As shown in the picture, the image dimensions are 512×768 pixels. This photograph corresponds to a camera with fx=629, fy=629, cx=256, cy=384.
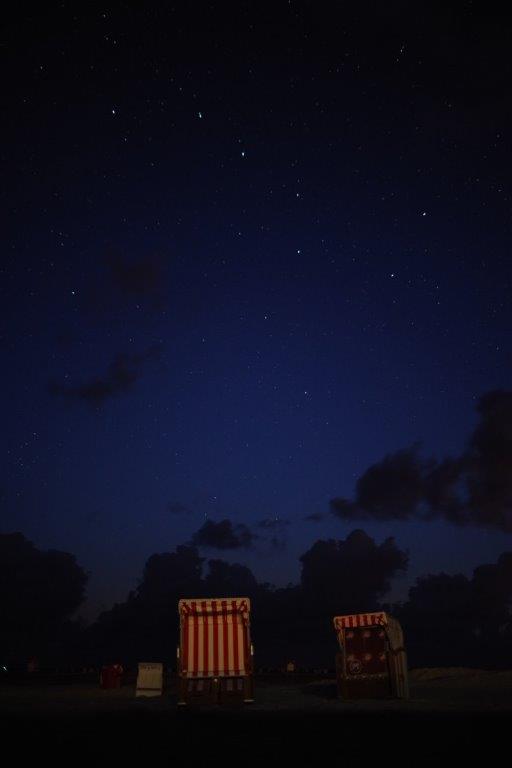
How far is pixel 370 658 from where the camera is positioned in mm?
18031

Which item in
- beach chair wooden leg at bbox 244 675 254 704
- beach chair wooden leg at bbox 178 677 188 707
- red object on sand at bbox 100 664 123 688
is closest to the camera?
beach chair wooden leg at bbox 178 677 188 707

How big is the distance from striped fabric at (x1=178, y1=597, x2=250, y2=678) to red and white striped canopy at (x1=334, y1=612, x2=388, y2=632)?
153 inches

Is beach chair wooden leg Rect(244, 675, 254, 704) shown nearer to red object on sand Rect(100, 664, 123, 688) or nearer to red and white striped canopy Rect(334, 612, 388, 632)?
red and white striped canopy Rect(334, 612, 388, 632)

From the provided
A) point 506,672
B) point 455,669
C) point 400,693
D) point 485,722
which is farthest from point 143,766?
point 455,669

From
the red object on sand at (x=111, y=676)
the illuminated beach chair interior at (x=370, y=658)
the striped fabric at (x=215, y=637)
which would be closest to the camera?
the striped fabric at (x=215, y=637)

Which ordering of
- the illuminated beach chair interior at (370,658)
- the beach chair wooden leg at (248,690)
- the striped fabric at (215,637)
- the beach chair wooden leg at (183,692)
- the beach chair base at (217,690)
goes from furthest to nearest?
the illuminated beach chair interior at (370,658), the striped fabric at (215,637), the beach chair wooden leg at (248,690), the beach chair base at (217,690), the beach chair wooden leg at (183,692)

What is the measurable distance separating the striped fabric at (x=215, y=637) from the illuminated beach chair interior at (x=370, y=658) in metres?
3.79

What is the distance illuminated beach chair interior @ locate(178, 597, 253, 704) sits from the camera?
1591 centimetres

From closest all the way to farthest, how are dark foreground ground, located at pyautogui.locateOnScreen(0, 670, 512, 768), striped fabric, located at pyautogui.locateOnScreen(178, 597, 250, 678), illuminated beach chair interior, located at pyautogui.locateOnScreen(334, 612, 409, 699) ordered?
dark foreground ground, located at pyautogui.locateOnScreen(0, 670, 512, 768) < striped fabric, located at pyautogui.locateOnScreen(178, 597, 250, 678) < illuminated beach chair interior, located at pyautogui.locateOnScreen(334, 612, 409, 699)

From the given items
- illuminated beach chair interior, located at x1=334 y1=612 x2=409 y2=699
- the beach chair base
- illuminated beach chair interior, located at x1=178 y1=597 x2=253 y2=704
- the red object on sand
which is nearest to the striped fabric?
illuminated beach chair interior, located at x1=178 y1=597 x2=253 y2=704

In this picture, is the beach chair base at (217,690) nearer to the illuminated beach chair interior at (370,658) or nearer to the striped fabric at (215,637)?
the striped fabric at (215,637)

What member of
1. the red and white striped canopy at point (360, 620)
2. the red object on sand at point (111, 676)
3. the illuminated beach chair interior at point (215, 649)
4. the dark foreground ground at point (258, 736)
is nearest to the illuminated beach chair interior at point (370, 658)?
the red and white striped canopy at point (360, 620)

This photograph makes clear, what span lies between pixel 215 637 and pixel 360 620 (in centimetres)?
482

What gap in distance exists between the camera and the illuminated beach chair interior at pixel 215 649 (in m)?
15.9
